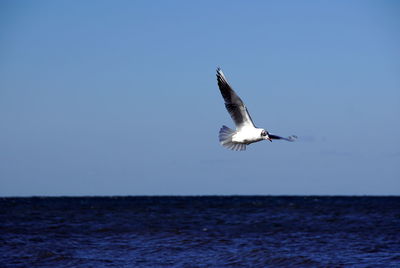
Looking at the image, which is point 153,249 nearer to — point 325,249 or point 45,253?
point 45,253

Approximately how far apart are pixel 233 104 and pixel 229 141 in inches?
30.4

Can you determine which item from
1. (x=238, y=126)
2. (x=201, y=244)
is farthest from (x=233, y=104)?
(x=201, y=244)

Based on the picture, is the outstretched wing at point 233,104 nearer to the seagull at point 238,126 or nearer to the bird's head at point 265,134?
the seagull at point 238,126

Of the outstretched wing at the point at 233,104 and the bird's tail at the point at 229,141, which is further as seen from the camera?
the bird's tail at the point at 229,141

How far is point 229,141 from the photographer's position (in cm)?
1089

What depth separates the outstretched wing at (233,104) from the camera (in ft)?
34.0

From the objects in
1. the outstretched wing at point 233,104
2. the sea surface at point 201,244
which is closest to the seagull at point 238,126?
the outstretched wing at point 233,104

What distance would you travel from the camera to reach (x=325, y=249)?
58.3 feet

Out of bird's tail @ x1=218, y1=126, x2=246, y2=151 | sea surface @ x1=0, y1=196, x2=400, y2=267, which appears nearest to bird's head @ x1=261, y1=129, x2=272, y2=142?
bird's tail @ x1=218, y1=126, x2=246, y2=151

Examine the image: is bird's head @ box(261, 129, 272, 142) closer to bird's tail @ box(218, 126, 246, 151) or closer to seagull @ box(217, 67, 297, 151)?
seagull @ box(217, 67, 297, 151)

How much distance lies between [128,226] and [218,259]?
10.4 metres

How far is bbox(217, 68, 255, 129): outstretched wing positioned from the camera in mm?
10352

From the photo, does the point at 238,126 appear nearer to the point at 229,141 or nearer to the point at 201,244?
the point at 229,141

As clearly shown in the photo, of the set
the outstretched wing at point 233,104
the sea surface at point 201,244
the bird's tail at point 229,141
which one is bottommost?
the sea surface at point 201,244
